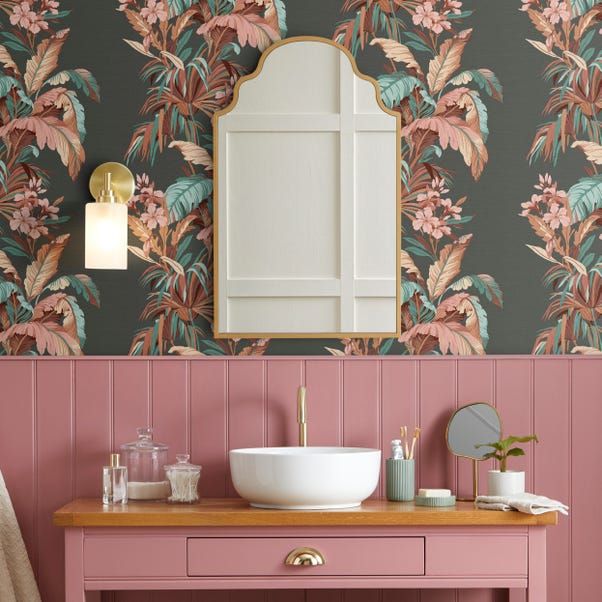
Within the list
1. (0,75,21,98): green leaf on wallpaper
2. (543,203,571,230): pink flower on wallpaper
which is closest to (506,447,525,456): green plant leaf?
(543,203,571,230): pink flower on wallpaper

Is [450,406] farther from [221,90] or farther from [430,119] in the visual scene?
[221,90]

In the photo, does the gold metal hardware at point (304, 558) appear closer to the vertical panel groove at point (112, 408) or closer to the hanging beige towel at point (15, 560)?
the vertical panel groove at point (112, 408)

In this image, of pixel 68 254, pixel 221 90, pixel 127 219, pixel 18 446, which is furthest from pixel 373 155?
pixel 18 446

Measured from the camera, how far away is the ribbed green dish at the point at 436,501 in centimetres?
265

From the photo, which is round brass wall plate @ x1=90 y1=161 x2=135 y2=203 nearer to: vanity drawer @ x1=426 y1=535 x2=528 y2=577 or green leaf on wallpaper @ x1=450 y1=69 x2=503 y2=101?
green leaf on wallpaper @ x1=450 y1=69 x2=503 y2=101

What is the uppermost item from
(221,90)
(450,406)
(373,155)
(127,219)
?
(221,90)

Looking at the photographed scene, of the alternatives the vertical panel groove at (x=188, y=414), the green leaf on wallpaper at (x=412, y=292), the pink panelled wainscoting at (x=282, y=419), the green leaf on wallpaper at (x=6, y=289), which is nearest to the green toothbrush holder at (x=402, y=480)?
the pink panelled wainscoting at (x=282, y=419)

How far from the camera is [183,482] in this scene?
2.72 m

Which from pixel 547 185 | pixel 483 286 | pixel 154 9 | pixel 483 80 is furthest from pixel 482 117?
pixel 154 9

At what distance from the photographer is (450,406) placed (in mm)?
2969

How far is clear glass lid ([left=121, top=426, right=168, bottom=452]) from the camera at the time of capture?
9.34 ft

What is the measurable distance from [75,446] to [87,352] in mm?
289

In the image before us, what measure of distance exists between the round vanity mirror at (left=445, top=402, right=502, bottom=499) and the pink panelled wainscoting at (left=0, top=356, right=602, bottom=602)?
0.06m

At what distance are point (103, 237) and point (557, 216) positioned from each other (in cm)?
140
